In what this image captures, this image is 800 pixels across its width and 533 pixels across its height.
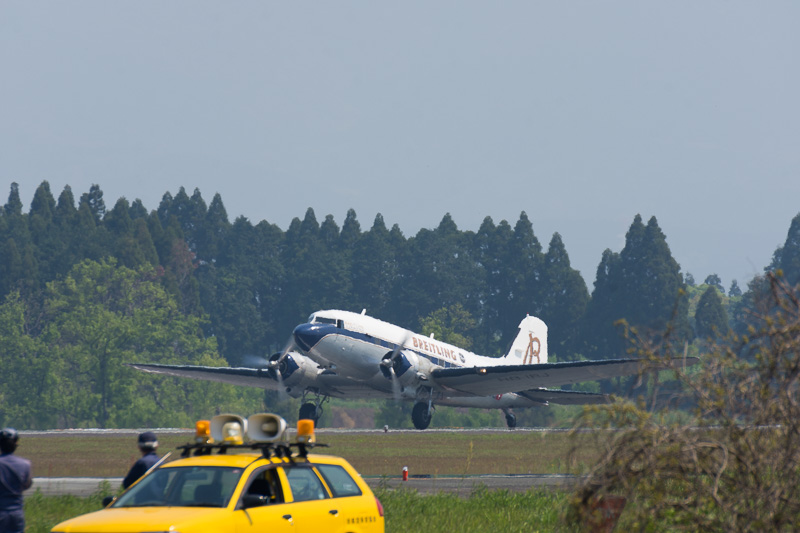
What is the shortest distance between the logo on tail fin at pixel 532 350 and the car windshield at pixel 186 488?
51497mm

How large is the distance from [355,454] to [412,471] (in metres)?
7.80

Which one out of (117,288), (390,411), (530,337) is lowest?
(390,411)

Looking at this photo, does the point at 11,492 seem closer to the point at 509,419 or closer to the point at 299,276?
the point at 509,419

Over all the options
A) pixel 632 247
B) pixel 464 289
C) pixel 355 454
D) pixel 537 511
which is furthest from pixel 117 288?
pixel 537 511

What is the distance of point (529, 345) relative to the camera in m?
62.2

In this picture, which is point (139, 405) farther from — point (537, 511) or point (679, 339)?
point (679, 339)

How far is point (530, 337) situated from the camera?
2454 inches

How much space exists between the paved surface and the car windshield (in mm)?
9382

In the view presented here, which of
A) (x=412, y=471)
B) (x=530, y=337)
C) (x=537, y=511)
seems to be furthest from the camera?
(x=530, y=337)

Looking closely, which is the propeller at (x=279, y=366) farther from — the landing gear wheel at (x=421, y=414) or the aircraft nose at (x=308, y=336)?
the landing gear wheel at (x=421, y=414)

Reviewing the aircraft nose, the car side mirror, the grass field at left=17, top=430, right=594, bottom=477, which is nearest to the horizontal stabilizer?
the grass field at left=17, top=430, right=594, bottom=477

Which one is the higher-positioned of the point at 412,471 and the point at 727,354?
the point at 727,354

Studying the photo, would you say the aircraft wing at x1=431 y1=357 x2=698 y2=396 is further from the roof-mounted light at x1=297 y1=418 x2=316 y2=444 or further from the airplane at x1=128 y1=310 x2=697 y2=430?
the roof-mounted light at x1=297 y1=418 x2=316 y2=444

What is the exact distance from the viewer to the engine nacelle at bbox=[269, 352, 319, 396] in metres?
49.9
